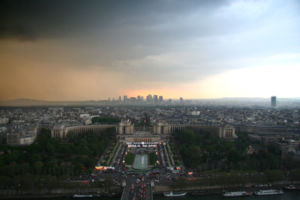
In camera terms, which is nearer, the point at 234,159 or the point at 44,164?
the point at 44,164

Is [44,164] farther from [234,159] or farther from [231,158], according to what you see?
[234,159]

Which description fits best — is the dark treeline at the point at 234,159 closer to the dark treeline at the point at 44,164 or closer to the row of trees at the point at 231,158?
the row of trees at the point at 231,158

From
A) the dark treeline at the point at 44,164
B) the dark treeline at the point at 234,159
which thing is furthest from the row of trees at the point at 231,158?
the dark treeline at the point at 44,164

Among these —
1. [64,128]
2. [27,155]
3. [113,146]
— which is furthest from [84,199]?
[64,128]

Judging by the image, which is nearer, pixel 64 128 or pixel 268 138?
pixel 268 138

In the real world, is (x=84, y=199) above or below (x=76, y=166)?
below

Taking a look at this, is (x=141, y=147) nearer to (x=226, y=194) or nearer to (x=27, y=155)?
(x=27, y=155)

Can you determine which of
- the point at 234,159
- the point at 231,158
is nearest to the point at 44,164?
the point at 231,158

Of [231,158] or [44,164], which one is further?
[231,158]
